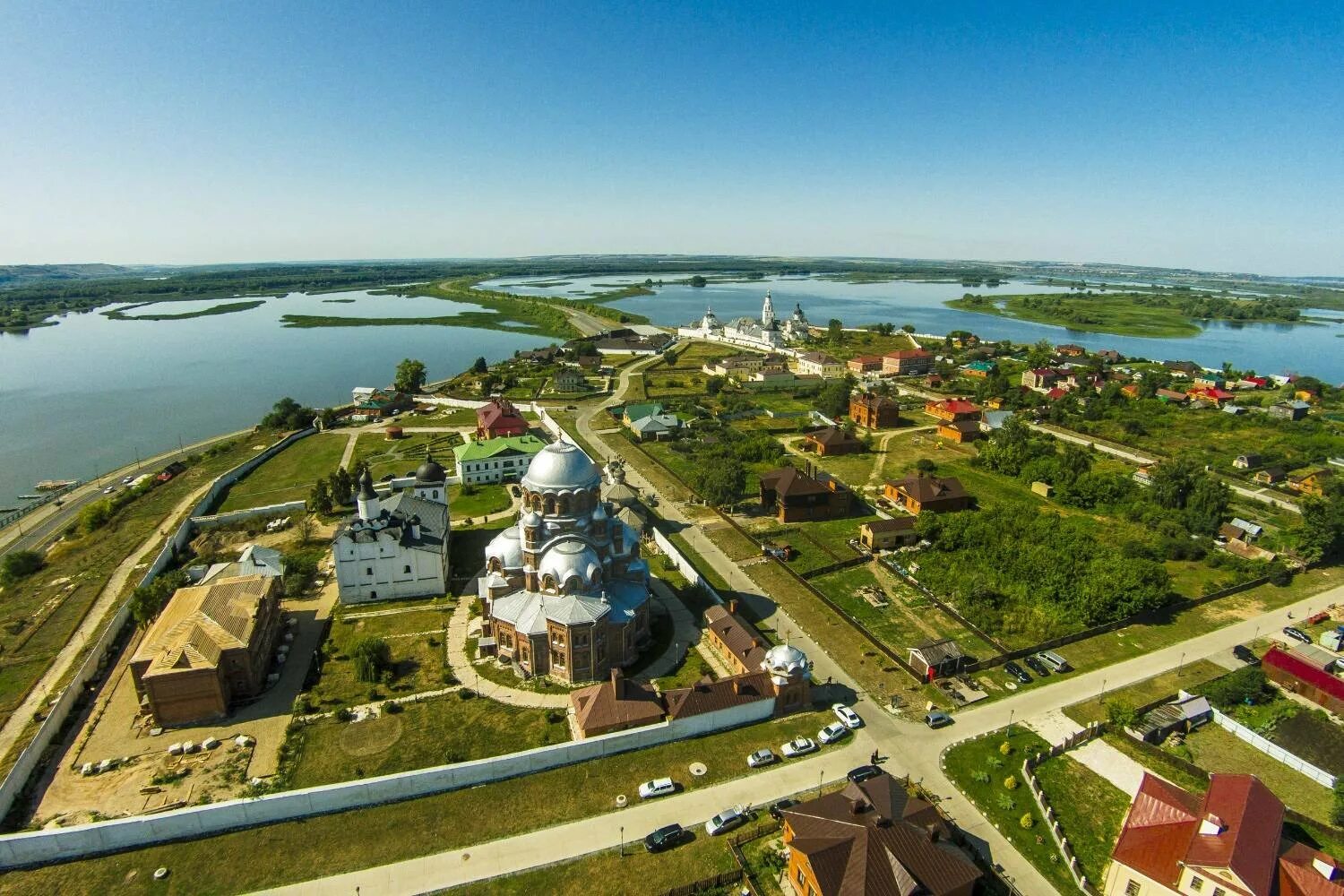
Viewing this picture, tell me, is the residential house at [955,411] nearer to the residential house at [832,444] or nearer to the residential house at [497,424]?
the residential house at [832,444]

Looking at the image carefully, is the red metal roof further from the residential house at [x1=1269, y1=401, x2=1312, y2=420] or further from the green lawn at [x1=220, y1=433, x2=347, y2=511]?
the residential house at [x1=1269, y1=401, x2=1312, y2=420]

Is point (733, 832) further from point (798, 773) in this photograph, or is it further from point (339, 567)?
point (339, 567)

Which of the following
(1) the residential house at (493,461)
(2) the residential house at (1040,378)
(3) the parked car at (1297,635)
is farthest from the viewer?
(2) the residential house at (1040,378)

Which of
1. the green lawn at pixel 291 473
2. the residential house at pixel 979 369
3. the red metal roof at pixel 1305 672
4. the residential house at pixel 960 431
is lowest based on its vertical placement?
the red metal roof at pixel 1305 672

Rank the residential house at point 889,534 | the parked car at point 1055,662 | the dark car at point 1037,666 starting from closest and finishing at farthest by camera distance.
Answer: the dark car at point 1037,666, the parked car at point 1055,662, the residential house at point 889,534

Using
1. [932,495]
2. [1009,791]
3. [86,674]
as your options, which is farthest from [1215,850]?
[86,674]

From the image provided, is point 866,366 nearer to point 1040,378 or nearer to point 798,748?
point 1040,378

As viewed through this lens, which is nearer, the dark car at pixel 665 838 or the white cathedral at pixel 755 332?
the dark car at pixel 665 838

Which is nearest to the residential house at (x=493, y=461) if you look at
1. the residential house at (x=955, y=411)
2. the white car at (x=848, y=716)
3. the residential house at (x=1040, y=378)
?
the white car at (x=848, y=716)
